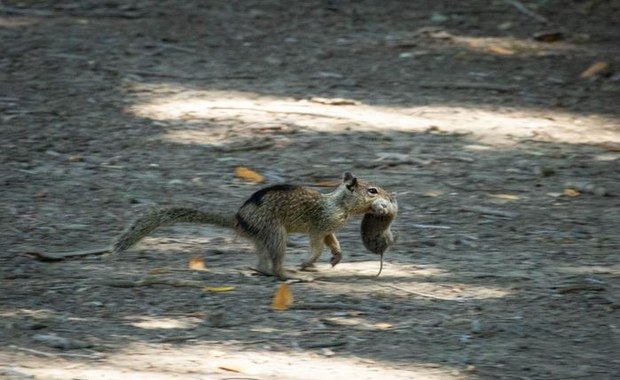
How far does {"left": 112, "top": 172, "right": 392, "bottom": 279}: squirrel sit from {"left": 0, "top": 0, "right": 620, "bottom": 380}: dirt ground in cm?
16

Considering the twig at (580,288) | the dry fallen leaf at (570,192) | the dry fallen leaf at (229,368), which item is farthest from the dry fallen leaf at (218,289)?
the dry fallen leaf at (570,192)

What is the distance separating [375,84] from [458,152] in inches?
69.5

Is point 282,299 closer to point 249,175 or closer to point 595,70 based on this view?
point 249,175

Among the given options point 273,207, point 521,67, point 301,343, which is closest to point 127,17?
point 521,67

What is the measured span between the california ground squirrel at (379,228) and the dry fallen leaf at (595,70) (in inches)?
185

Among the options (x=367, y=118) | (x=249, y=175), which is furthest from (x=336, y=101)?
(x=249, y=175)

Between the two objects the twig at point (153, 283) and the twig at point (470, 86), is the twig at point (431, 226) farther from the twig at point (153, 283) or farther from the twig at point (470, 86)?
the twig at point (470, 86)

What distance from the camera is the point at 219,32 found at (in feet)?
38.1

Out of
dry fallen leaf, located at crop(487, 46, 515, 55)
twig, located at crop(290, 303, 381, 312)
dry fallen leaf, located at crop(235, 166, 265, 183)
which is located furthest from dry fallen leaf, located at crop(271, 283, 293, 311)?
dry fallen leaf, located at crop(487, 46, 515, 55)

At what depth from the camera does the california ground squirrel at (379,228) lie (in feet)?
20.6

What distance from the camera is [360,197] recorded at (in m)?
6.24

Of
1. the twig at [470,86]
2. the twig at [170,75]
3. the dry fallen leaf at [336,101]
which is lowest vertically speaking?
the dry fallen leaf at [336,101]

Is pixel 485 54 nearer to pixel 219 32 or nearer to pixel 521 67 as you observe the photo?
pixel 521 67

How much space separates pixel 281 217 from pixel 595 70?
522 centimetres
